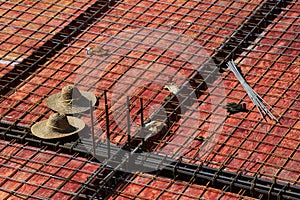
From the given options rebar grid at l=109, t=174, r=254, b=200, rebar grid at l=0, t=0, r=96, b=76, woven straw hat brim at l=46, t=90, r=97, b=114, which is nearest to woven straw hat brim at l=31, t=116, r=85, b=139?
woven straw hat brim at l=46, t=90, r=97, b=114

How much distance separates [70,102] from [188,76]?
1.24 metres

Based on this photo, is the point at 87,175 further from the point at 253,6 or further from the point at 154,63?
the point at 253,6

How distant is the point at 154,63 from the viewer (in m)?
8.80

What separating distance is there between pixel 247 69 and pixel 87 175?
223cm

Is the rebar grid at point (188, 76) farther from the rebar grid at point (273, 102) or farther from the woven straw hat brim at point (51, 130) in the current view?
the woven straw hat brim at point (51, 130)

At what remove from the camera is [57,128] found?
7645 mm

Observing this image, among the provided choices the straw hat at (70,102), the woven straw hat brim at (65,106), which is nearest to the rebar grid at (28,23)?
the woven straw hat brim at (65,106)

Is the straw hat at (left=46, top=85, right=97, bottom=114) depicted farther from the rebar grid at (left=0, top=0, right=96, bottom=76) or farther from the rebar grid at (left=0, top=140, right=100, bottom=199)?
the rebar grid at (left=0, top=0, right=96, bottom=76)

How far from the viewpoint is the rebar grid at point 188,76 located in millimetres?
7410

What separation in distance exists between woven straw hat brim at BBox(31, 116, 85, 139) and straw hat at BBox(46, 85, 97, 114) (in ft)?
0.40

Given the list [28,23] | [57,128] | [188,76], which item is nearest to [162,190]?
[57,128]

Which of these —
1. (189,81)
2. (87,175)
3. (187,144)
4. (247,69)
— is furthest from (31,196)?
(247,69)

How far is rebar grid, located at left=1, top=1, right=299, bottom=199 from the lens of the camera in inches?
292

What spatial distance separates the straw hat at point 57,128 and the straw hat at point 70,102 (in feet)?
0.79
